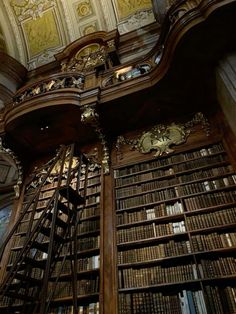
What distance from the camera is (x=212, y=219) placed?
2949 millimetres

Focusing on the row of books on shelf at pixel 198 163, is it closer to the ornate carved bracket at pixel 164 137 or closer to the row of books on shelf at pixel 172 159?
the row of books on shelf at pixel 172 159

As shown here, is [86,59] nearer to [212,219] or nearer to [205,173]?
[205,173]

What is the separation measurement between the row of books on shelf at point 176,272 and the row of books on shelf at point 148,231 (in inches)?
12.9

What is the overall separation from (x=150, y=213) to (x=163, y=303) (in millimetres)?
983

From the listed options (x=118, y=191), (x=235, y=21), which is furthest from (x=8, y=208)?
(x=235, y=21)

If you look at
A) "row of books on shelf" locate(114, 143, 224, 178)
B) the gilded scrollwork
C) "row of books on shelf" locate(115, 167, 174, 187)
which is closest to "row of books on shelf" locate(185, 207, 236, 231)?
"row of books on shelf" locate(115, 167, 174, 187)

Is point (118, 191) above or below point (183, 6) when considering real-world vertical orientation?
below

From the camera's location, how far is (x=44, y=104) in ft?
13.6

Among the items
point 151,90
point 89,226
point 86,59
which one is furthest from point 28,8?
point 89,226

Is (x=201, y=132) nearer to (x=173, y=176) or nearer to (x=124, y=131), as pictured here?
(x=173, y=176)

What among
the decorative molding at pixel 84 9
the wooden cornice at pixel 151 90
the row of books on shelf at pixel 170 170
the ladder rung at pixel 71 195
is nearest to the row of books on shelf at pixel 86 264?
the ladder rung at pixel 71 195

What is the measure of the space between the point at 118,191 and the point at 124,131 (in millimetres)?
1153

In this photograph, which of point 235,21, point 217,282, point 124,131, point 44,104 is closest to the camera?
point 217,282

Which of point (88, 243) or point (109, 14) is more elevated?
point (109, 14)
